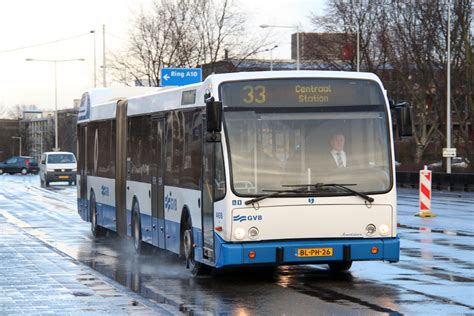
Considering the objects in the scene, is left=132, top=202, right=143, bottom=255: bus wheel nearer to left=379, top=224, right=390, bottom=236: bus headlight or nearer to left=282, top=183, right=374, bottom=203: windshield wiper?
left=282, top=183, right=374, bottom=203: windshield wiper

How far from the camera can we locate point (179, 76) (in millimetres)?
42906

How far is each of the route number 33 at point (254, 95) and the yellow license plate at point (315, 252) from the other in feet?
6.34

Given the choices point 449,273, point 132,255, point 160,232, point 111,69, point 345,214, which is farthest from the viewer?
point 111,69

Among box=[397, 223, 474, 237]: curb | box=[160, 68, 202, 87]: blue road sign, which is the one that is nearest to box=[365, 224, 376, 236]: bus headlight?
box=[397, 223, 474, 237]: curb

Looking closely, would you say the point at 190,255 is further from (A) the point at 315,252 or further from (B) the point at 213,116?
(B) the point at 213,116

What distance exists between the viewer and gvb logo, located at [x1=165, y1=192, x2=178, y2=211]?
1625cm

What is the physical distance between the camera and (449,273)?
1531cm

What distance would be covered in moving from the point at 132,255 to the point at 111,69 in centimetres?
5267

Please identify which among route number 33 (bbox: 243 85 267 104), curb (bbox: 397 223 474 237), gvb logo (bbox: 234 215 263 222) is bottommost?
curb (bbox: 397 223 474 237)

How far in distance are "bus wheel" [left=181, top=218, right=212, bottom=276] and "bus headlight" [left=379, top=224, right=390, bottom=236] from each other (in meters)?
2.44

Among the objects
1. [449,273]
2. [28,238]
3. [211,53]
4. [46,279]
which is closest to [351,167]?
[449,273]

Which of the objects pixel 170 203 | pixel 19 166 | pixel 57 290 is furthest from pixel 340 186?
pixel 19 166

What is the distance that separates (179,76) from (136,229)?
24.0 meters

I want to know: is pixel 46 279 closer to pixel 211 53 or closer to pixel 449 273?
pixel 449 273
